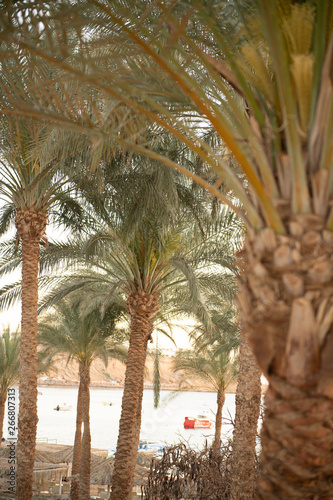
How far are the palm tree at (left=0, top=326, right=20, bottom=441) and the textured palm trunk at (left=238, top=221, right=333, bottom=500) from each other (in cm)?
2011

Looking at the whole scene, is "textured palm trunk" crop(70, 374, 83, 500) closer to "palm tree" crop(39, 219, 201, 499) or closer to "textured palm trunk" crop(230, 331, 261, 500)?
"palm tree" crop(39, 219, 201, 499)

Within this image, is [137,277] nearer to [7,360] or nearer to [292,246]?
[292,246]

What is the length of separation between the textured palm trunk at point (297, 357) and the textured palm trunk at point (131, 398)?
8968 millimetres

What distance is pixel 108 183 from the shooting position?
33.8 feet

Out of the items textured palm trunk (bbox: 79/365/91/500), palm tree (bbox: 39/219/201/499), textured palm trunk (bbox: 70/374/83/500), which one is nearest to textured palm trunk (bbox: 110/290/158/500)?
palm tree (bbox: 39/219/201/499)

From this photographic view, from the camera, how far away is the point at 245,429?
8016mm

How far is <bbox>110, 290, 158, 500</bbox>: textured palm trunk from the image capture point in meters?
10.8

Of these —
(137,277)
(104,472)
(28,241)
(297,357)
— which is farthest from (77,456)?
(297,357)

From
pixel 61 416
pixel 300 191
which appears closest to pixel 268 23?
pixel 300 191

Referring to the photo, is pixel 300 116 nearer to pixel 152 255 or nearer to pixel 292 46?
pixel 292 46

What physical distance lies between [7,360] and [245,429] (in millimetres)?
16296

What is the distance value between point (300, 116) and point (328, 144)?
0.86 ft

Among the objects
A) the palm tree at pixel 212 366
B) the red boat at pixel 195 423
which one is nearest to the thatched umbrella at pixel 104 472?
the palm tree at pixel 212 366

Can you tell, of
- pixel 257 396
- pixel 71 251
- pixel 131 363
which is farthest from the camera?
pixel 71 251
